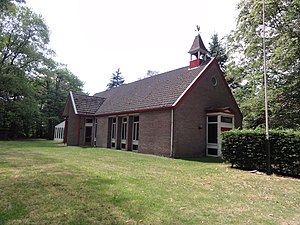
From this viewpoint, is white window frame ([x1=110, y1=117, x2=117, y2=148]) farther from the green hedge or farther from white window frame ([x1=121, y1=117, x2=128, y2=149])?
the green hedge

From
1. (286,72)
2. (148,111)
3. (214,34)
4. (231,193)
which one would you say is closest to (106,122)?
(148,111)

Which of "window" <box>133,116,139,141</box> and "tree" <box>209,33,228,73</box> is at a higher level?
"tree" <box>209,33,228,73</box>

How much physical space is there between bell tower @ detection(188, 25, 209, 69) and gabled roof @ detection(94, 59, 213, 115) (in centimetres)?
55

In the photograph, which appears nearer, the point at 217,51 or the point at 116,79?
the point at 217,51

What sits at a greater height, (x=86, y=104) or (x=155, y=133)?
(x=86, y=104)

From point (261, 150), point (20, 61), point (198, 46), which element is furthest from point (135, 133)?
point (20, 61)

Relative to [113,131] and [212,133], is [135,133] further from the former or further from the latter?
[212,133]

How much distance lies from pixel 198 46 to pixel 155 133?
8.66 metres

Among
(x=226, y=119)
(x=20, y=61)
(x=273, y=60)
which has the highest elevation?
(x=20, y=61)

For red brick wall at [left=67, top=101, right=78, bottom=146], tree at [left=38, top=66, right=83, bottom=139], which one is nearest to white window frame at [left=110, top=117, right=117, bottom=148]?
red brick wall at [left=67, top=101, right=78, bottom=146]

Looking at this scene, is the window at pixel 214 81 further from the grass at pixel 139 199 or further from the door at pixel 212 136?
the grass at pixel 139 199

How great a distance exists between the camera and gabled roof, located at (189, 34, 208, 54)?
20.3m

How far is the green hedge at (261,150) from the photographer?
959 cm

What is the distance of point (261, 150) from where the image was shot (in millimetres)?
10648
